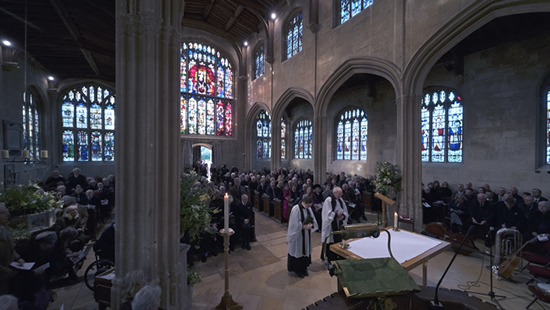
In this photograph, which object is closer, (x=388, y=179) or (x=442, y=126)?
(x=388, y=179)

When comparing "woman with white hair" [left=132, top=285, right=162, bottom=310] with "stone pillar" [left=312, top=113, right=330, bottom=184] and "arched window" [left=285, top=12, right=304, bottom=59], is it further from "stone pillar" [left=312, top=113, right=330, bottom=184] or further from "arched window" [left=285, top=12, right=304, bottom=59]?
"arched window" [left=285, top=12, right=304, bottom=59]

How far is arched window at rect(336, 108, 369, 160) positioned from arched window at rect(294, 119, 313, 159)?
9.92 ft

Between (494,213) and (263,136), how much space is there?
1553 centimetres

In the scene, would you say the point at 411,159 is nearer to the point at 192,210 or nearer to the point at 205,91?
the point at 192,210

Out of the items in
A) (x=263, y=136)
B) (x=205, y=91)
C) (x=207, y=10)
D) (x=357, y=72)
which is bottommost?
(x=263, y=136)

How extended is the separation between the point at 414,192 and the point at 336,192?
12.3ft

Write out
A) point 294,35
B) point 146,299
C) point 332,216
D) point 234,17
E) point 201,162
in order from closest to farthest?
point 146,299, point 332,216, point 294,35, point 234,17, point 201,162

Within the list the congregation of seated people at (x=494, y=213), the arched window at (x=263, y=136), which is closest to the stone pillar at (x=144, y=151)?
the congregation of seated people at (x=494, y=213)

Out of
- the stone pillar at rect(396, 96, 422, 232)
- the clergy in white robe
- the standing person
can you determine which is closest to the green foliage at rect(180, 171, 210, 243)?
the standing person

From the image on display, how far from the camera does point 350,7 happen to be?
9.57 meters

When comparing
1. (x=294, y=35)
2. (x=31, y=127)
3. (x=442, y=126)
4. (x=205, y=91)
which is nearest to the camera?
(x=442, y=126)

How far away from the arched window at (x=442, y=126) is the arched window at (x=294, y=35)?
6.82 m

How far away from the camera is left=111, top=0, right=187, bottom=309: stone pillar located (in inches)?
109

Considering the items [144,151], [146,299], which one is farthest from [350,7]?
[146,299]
